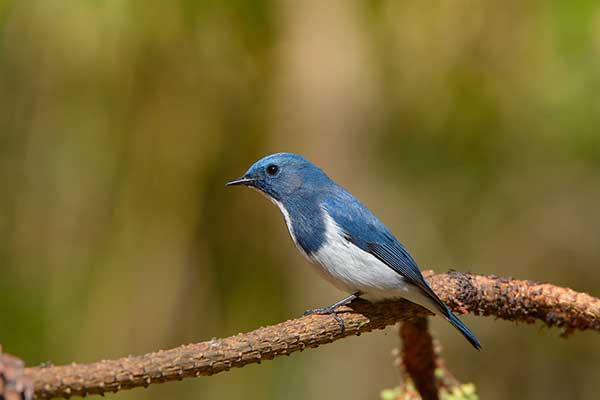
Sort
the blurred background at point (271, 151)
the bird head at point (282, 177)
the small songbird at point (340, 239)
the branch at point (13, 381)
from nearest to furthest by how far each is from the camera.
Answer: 1. the branch at point (13, 381)
2. the small songbird at point (340, 239)
3. the bird head at point (282, 177)
4. the blurred background at point (271, 151)

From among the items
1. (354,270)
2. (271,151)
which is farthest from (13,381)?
(271,151)

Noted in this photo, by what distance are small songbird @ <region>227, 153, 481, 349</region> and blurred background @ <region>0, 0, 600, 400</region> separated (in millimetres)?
2038

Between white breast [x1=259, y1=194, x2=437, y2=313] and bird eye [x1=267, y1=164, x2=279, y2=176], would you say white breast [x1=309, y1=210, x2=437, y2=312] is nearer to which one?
white breast [x1=259, y1=194, x2=437, y2=313]

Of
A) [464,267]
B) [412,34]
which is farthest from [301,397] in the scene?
A: [412,34]

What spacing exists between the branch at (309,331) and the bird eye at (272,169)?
0.68 meters

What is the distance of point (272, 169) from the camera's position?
3340 millimetres

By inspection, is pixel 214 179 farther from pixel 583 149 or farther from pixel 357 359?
pixel 583 149

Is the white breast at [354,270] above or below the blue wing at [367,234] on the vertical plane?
below

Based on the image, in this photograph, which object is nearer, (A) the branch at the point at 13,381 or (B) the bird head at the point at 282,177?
(A) the branch at the point at 13,381

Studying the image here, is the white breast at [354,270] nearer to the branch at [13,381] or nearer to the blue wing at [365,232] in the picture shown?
the blue wing at [365,232]

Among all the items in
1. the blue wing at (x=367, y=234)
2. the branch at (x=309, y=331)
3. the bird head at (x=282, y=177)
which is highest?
the bird head at (x=282, y=177)

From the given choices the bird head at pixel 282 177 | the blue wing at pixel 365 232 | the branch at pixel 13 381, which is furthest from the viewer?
the bird head at pixel 282 177

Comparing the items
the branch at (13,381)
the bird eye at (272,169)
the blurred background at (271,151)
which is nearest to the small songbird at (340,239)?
the bird eye at (272,169)

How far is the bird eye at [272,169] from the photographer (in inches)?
131
